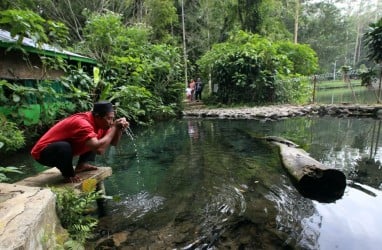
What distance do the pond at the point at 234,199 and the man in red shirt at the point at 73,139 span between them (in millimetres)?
701

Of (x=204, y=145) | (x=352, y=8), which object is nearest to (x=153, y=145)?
(x=204, y=145)

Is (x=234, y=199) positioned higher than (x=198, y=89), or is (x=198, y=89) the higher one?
(x=198, y=89)

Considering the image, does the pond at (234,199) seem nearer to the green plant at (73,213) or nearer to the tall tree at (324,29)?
the green plant at (73,213)

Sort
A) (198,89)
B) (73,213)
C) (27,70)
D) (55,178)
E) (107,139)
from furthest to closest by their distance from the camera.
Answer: (198,89) < (27,70) < (55,178) < (107,139) < (73,213)

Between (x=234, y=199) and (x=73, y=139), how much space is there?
241 cm

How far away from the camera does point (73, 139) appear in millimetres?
3395

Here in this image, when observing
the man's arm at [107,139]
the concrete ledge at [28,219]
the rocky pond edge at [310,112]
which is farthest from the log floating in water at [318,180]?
the rocky pond edge at [310,112]

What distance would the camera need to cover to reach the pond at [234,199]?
3328mm

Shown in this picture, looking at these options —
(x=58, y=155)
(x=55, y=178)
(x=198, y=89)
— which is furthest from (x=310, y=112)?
(x=58, y=155)

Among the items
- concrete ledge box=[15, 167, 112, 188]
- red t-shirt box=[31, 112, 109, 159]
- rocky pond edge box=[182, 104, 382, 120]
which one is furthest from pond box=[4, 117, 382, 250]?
rocky pond edge box=[182, 104, 382, 120]

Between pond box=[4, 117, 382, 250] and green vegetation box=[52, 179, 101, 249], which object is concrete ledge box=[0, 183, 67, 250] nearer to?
green vegetation box=[52, 179, 101, 249]

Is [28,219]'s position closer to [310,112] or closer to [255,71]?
[310,112]

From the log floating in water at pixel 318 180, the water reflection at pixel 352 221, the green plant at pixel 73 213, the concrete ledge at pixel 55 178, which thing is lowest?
the water reflection at pixel 352 221

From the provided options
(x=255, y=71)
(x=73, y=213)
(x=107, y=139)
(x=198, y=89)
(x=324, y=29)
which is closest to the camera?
(x=73, y=213)
